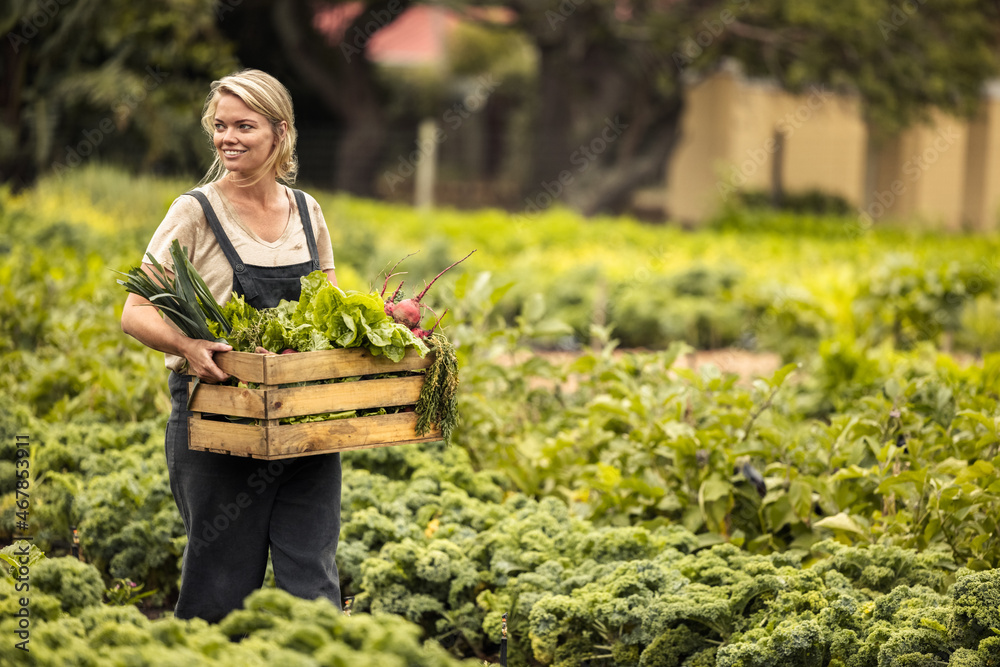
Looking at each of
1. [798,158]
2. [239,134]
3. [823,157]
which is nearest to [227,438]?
[239,134]

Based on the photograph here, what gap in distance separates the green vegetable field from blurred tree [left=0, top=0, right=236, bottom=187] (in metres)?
6.42

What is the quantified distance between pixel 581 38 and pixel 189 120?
6.33m

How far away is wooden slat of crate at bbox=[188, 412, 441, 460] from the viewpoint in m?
2.54

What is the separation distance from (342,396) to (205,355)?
359 millimetres

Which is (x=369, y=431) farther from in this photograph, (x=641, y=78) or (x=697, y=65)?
(x=641, y=78)

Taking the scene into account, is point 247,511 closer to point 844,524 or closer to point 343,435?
point 343,435

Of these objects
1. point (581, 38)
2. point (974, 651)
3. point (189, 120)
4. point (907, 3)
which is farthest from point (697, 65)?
point (974, 651)

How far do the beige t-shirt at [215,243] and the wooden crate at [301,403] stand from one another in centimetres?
23

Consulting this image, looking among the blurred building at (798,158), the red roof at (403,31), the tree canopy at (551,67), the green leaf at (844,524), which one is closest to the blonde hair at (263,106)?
the green leaf at (844,524)

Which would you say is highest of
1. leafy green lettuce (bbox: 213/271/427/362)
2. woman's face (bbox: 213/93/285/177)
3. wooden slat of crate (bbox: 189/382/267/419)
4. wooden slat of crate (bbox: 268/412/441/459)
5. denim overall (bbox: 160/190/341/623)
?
woman's face (bbox: 213/93/285/177)

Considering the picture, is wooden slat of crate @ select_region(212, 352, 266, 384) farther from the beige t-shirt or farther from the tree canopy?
the tree canopy

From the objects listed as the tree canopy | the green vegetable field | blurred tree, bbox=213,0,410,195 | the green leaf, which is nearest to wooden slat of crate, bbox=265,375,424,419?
the green vegetable field

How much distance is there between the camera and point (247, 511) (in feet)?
9.18

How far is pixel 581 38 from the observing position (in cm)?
1616
